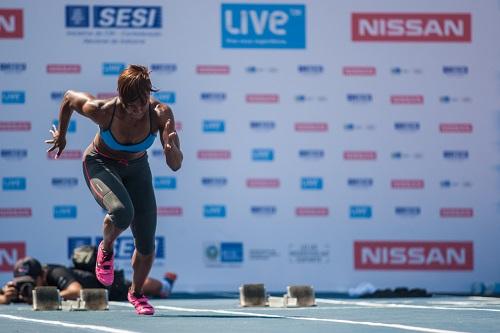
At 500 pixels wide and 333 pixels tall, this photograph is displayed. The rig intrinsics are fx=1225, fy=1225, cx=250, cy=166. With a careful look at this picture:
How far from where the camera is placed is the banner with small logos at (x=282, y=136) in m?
16.4

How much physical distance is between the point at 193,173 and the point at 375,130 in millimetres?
2594

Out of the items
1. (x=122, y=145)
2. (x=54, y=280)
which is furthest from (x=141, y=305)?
(x=54, y=280)

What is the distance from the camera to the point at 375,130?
17.0 meters

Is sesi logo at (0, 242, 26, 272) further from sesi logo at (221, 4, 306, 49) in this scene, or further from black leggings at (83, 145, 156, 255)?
black leggings at (83, 145, 156, 255)

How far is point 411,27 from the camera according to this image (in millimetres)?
17141

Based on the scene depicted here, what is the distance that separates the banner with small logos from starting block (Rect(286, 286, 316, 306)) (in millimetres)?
5038

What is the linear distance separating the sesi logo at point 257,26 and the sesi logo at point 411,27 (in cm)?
95

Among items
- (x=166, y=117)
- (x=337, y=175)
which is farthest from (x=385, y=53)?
(x=166, y=117)

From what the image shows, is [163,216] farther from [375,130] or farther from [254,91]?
[375,130]

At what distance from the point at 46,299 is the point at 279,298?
2217mm

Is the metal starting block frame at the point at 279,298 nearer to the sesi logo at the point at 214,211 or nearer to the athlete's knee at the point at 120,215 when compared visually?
the athlete's knee at the point at 120,215

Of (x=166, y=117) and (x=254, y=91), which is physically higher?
(x=254, y=91)

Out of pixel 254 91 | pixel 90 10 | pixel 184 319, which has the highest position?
pixel 90 10

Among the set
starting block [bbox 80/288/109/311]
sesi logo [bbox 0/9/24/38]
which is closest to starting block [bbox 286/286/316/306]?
starting block [bbox 80/288/109/311]
